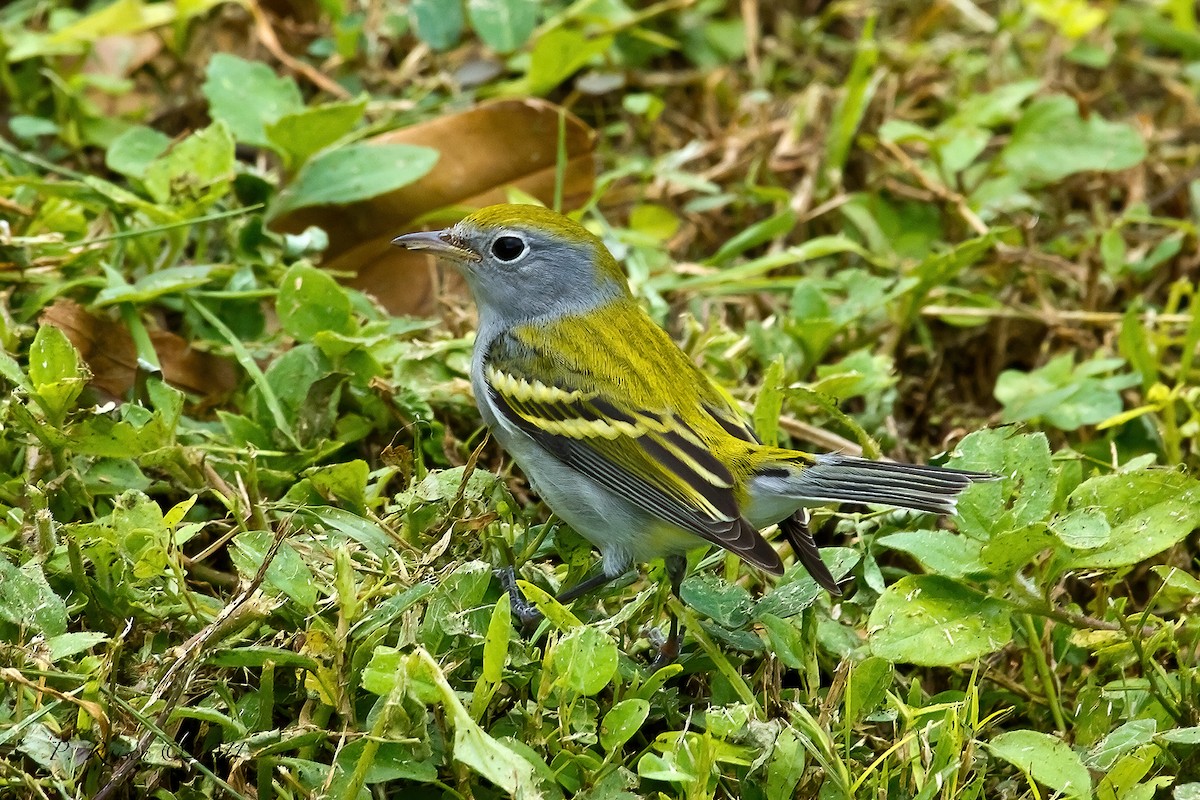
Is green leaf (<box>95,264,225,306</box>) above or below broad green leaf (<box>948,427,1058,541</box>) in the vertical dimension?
above

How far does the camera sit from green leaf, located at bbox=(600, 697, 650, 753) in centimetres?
274

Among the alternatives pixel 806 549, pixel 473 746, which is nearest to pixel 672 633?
pixel 806 549

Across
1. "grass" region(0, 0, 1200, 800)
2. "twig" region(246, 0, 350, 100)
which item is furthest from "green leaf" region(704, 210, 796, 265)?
"twig" region(246, 0, 350, 100)

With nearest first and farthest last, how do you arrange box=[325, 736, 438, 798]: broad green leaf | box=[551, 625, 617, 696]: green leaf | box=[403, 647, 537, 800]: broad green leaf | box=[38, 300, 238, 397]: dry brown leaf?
box=[403, 647, 537, 800]: broad green leaf → box=[325, 736, 438, 798]: broad green leaf → box=[551, 625, 617, 696]: green leaf → box=[38, 300, 238, 397]: dry brown leaf

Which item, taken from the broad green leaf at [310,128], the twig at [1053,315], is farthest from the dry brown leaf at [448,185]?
the twig at [1053,315]

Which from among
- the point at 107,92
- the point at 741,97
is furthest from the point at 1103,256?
the point at 107,92

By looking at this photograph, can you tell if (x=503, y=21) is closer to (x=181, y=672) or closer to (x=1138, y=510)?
(x=1138, y=510)

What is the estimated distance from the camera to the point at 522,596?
327 centimetres

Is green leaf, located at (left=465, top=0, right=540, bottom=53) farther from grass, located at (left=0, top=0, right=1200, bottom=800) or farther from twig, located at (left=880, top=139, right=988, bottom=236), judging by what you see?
twig, located at (left=880, top=139, right=988, bottom=236)

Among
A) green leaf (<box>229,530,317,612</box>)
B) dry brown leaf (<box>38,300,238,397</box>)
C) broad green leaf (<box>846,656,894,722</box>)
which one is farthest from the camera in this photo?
dry brown leaf (<box>38,300,238,397</box>)

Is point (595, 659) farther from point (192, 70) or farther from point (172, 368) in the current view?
point (192, 70)

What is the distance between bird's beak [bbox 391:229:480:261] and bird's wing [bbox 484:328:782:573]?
1.13 feet

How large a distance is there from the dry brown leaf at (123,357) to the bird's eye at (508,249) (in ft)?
2.78

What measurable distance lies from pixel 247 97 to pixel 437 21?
112 cm
